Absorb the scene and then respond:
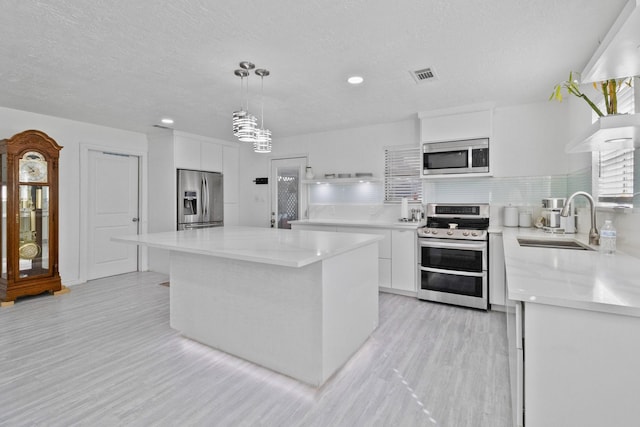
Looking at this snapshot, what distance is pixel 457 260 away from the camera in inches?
138

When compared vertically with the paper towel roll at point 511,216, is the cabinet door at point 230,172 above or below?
above

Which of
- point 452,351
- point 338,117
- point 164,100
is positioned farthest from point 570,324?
point 164,100

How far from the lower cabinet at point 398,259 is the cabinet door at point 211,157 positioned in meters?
3.05

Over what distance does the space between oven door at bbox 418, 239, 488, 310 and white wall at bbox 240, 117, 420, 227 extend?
1.51 metres

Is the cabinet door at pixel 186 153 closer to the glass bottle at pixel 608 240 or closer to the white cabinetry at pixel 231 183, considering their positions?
the white cabinetry at pixel 231 183

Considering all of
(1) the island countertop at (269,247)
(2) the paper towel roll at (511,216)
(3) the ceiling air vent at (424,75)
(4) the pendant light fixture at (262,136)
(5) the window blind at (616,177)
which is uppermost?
(3) the ceiling air vent at (424,75)

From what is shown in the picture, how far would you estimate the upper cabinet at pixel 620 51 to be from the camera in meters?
0.95

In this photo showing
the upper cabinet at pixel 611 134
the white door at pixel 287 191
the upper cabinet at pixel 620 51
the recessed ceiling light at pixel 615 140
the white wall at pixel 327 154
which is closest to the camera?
the upper cabinet at pixel 620 51

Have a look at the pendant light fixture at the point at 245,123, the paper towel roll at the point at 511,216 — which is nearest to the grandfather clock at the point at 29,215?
the pendant light fixture at the point at 245,123

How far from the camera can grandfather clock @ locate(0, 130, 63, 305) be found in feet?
11.8

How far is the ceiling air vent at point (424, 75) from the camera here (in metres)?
2.71

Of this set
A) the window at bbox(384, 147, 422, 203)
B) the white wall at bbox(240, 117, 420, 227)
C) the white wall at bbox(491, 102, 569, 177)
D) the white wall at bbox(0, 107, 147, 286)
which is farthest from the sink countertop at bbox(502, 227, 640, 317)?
the white wall at bbox(0, 107, 147, 286)

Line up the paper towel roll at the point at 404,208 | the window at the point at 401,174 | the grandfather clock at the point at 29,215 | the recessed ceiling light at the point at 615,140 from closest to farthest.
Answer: the recessed ceiling light at the point at 615,140 → the grandfather clock at the point at 29,215 → the paper towel roll at the point at 404,208 → the window at the point at 401,174

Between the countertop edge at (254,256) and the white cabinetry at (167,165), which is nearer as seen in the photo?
the countertop edge at (254,256)
